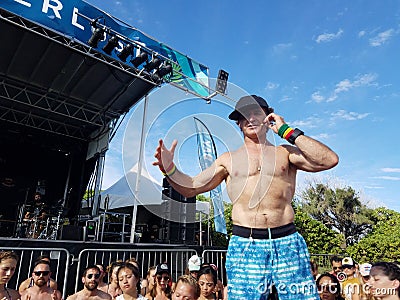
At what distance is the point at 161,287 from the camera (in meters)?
4.25

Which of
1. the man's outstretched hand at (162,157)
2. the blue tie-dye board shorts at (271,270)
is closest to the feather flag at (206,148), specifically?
the man's outstretched hand at (162,157)

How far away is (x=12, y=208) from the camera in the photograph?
34.6 ft

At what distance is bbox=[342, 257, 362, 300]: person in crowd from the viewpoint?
4129 mm

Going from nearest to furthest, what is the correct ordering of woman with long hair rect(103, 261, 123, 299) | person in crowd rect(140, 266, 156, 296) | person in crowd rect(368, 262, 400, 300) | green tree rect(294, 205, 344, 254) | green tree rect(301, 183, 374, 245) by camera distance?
person in crowd rect(368, 262, 400, 300), woman with long hair rect(103, 261, 123, 299), person in crowd rect(140, 266, 156, 296), green tree rect(294, 205, 344, 254), green tree rect(301, 183, 374, 245)

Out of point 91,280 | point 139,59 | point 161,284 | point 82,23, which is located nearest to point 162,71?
point 139,59

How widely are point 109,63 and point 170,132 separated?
5.77 m

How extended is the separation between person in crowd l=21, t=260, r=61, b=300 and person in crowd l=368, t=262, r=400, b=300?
11.9 feet

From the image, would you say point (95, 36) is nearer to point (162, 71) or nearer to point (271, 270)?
point (162, 71)

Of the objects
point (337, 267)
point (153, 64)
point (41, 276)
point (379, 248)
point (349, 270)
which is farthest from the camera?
point (379, 248)

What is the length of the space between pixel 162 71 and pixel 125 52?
0.94 m

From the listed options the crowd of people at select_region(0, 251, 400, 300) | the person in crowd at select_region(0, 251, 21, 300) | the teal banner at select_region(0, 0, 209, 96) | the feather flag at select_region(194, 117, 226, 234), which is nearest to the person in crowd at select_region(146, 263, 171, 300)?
the crowd of people at select_region(0, 251, 400, 300)

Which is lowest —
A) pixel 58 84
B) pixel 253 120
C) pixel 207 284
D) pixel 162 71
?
pixel 207 284

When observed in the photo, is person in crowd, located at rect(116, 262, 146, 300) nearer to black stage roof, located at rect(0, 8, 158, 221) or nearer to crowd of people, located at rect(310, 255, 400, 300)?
crowd of people, located at rect(310, 255, 400, 300)

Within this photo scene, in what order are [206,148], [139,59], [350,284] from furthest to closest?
[139,59] → [350,284] → [206,148]
